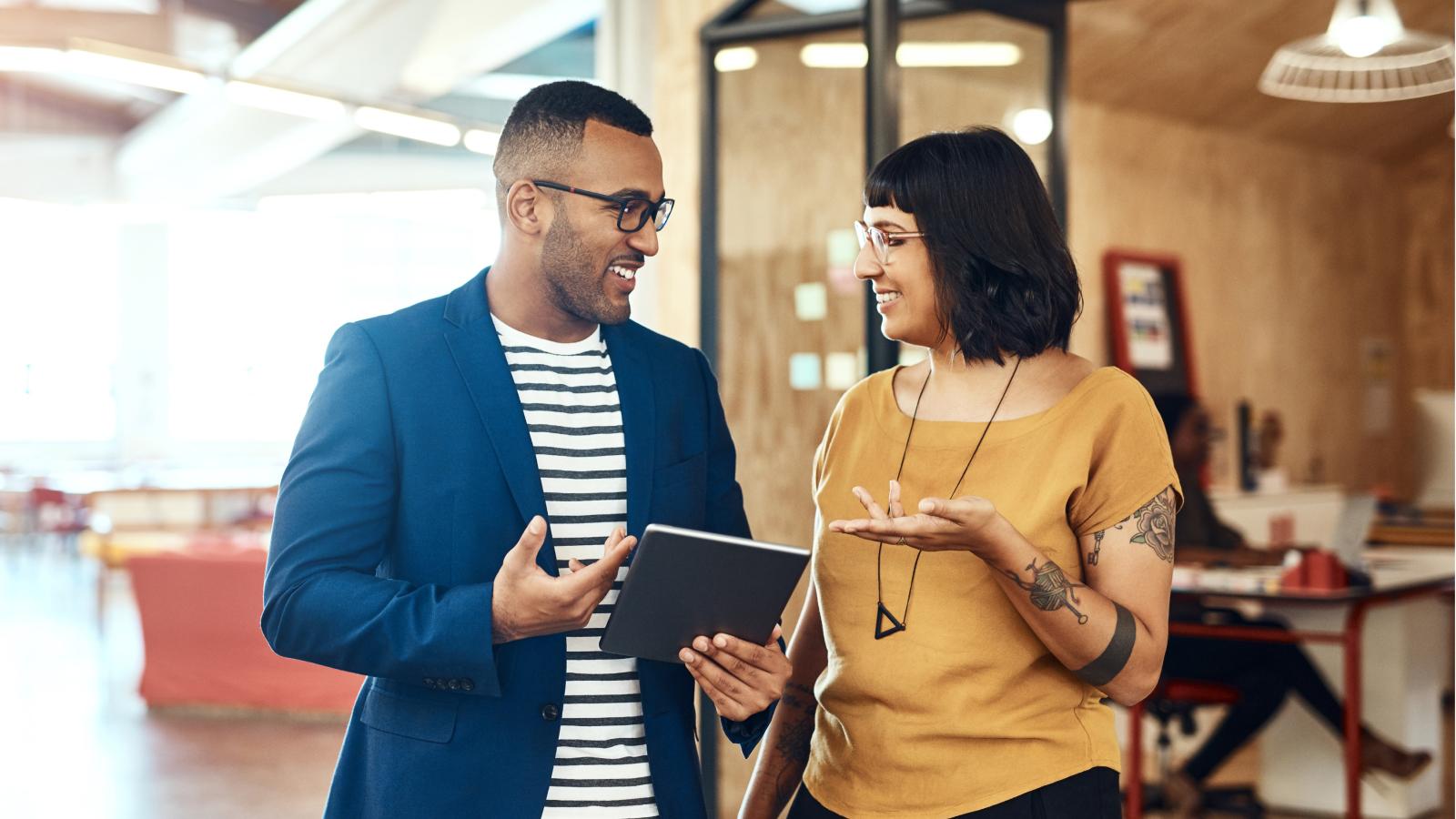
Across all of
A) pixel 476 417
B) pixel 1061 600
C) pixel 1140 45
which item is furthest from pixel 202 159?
pixel 1061 600

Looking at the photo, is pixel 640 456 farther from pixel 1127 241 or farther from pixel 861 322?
pixel 1127 241

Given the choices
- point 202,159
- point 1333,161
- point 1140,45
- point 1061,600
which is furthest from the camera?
point 1333,161

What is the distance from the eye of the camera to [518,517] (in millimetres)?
1764

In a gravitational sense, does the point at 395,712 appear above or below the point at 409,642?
below

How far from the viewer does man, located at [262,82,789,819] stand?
5.41 ft

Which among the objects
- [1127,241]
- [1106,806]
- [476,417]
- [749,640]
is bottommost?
[1106,806]

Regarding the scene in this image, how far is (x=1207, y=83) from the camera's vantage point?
7.23 metres

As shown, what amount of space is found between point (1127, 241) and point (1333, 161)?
9.22 feet

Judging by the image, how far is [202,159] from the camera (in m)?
7.73

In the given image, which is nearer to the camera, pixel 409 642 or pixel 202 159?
pixel 409 642

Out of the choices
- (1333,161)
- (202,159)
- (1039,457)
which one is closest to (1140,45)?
(1333,161)

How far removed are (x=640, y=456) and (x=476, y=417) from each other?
0.22 metres

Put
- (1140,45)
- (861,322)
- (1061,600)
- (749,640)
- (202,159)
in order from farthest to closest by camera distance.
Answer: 1. (202,159)
2. (1140,45)
3. (861,322)
4. (749,640)
5. (1061,600)

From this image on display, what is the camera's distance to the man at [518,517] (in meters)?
1.65
